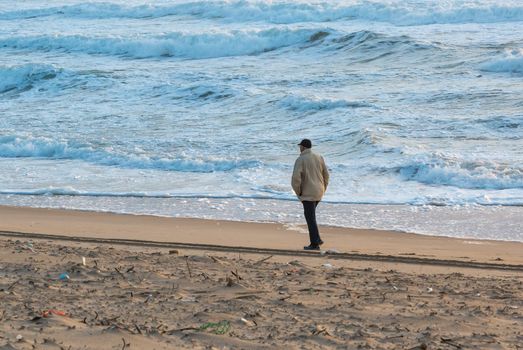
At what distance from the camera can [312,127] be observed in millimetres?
19922

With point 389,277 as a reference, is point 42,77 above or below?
below

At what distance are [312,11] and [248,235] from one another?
1185 inches

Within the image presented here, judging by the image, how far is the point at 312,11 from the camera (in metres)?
39.8

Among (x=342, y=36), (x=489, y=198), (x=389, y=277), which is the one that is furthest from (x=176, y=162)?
(x=342, y=36)

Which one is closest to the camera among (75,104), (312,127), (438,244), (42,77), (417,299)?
(417,299)

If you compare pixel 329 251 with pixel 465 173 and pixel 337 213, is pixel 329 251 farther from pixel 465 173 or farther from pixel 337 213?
pixel 465 173

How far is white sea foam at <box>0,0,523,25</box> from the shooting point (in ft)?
114

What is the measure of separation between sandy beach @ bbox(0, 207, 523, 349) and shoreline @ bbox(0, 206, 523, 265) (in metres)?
0.04

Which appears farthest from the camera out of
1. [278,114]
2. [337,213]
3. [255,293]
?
[278,114]

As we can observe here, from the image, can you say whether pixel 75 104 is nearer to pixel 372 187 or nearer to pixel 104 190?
pixel 104 190

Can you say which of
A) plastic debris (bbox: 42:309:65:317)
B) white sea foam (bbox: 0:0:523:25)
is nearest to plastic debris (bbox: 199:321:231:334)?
plastic debris (bbox: 42:309:65:317)

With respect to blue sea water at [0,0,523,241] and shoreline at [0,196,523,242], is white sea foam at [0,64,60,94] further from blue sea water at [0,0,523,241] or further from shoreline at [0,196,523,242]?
shoreline at [0,196,523,242]

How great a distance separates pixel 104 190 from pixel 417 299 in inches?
340

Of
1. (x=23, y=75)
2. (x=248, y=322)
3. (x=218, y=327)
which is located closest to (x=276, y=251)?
(x=248, y=322)
